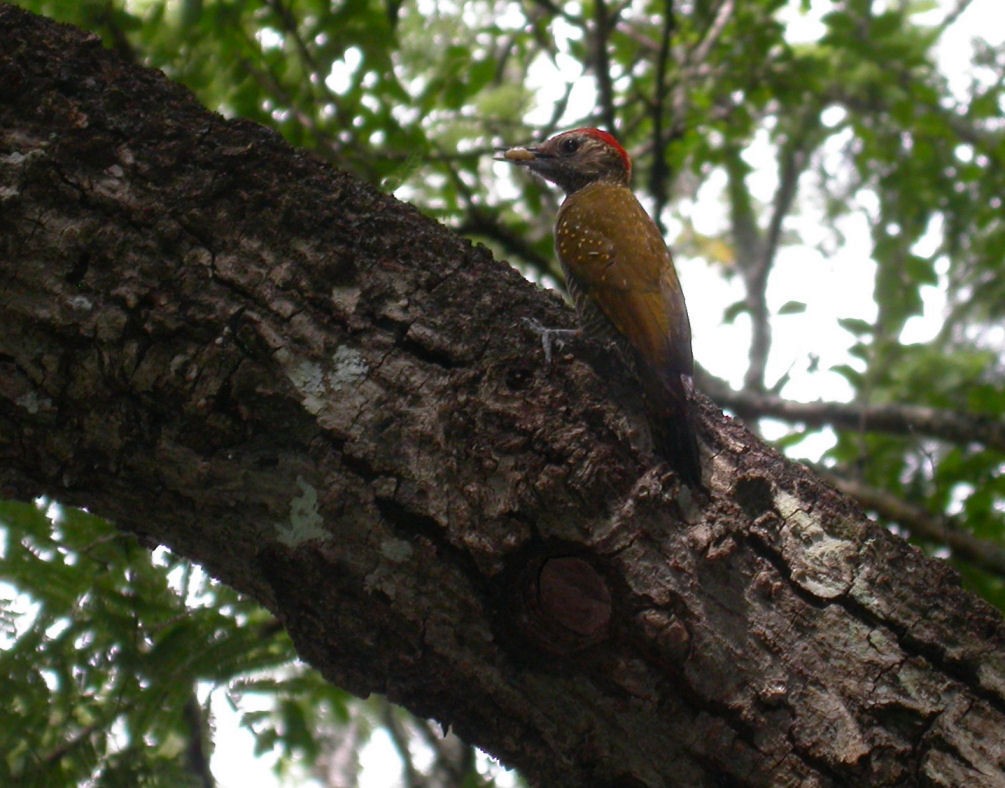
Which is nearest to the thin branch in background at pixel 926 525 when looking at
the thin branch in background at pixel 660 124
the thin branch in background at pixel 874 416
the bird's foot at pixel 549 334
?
the thin branch in background at pixel 874 416

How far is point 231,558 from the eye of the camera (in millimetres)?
2332

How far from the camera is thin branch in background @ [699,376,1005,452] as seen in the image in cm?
609

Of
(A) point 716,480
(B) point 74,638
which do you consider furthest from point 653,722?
(B) point 74,638

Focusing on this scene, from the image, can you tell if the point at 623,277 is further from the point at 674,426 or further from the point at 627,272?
the point at 674,426

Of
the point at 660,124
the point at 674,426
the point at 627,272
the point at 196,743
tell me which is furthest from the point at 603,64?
the point at 196,743

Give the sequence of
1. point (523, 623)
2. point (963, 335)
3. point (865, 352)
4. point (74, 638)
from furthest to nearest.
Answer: point (963, 335)
point (865, 352)
point (74, 638)
point (523, 623)

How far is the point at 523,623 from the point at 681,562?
0.37 metres

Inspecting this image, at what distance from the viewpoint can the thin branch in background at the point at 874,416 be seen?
6094 millimetres

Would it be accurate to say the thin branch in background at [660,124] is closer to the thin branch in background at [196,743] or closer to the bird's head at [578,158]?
the bird's head at [578,158]

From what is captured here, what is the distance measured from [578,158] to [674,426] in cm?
293

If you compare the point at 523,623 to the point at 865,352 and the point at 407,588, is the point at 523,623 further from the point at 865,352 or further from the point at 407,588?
the point at 865,352

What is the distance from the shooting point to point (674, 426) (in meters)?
2.38

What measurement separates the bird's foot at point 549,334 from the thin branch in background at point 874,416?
3.60m

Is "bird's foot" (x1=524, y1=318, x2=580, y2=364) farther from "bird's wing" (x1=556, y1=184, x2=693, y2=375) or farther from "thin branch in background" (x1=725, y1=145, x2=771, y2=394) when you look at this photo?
"thin branch in background" (x1=725, y1=145, x2=771, y2=394)
